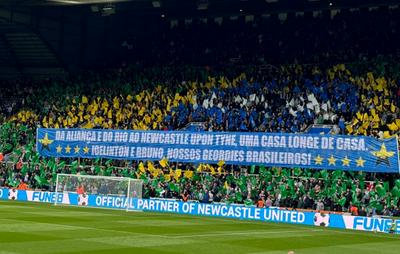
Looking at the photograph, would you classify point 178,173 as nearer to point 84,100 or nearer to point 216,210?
point 216,210

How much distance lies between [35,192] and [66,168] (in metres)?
3.15

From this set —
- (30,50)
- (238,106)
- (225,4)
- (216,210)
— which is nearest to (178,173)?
(216,210)

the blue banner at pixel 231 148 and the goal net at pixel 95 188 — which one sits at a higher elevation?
the blue banner at pixel 231 148

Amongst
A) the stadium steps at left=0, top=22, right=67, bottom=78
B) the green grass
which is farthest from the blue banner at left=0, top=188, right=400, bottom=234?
the stadium steps at left=0, top=22, right=67, bottom=78

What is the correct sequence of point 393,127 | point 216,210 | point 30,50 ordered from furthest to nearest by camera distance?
point 30,50, point 393,127, point 216,210

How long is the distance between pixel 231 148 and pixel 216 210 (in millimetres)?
4983

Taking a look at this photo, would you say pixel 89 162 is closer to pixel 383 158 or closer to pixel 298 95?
pixel 298 95

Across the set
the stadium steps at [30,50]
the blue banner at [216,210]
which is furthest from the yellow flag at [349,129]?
the stadium steps at [30,50]

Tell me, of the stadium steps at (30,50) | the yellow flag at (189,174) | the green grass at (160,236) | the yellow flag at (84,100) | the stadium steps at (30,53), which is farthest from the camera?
the stadium steps at (30,50)

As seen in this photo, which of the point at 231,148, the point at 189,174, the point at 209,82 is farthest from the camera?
the point at 209,82

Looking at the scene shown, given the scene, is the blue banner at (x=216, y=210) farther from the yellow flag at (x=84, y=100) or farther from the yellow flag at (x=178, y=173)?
the yellow flag at (x=84, y=100)

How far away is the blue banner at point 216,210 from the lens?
113ft

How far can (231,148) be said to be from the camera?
43594 millimetres

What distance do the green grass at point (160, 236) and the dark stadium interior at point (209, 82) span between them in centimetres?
583
